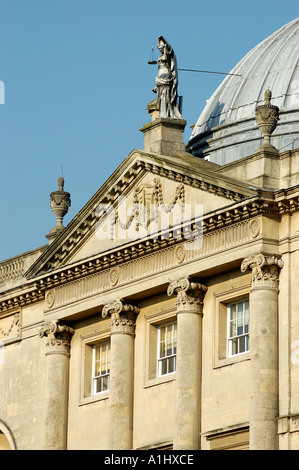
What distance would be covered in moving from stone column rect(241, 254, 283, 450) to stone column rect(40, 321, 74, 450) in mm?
9062

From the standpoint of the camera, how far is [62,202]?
2125 inches

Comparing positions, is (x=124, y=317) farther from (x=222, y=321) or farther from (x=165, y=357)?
(x=222, y=321)

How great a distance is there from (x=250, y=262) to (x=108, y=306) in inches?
255

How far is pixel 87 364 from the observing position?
168 feet

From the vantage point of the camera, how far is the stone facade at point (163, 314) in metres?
44.1

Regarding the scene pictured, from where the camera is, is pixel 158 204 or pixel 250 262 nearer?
pixel 250 262

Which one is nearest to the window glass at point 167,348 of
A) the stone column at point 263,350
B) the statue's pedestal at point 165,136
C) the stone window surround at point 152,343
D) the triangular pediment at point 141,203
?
the stone window surround at point 152,343

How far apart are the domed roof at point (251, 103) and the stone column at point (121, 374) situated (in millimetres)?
7627

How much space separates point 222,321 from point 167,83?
26.6 feet

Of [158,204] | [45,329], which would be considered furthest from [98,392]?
[158,204]

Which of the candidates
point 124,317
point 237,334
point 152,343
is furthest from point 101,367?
point 237,334

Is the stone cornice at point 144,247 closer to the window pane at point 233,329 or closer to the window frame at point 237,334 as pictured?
the window frame at point 237,334

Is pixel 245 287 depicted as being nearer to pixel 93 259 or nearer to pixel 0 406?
pixel 93 259

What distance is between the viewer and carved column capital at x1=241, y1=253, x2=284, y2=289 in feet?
145
